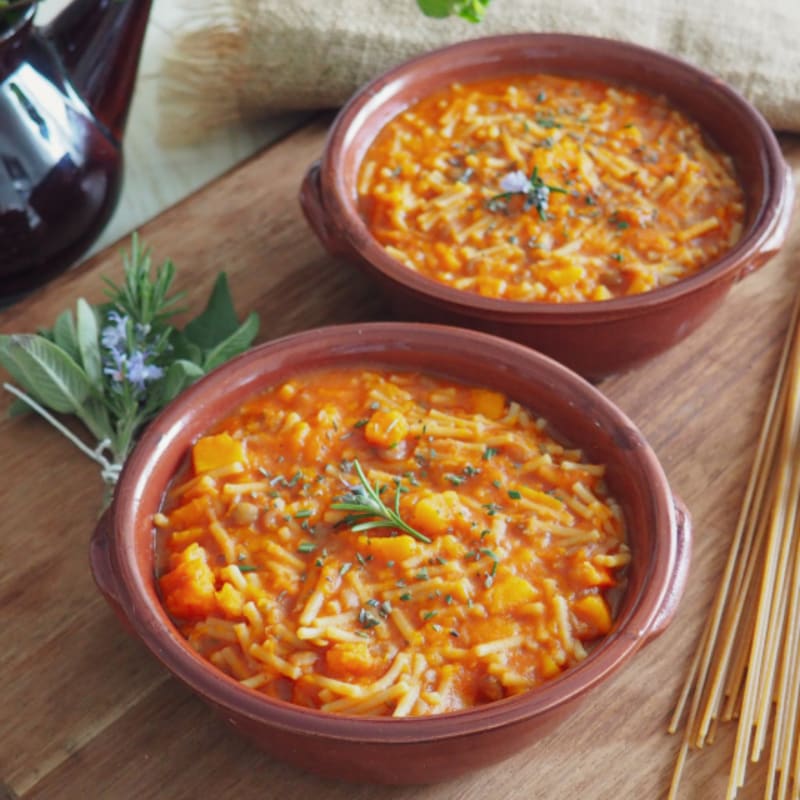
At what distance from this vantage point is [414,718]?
212 cm

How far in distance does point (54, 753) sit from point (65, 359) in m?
0.92

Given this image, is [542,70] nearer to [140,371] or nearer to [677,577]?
[140,371]

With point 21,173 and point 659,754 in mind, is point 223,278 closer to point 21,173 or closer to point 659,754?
point 21,173

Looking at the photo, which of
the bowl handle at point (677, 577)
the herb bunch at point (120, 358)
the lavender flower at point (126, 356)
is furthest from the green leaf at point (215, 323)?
the bowl handle at point (677, 577)

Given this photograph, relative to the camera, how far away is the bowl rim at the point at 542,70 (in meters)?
2.90

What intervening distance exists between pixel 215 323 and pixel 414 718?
139 centimetres

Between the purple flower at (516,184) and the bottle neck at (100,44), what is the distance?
43.6 inches

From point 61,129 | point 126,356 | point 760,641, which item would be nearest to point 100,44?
point 61,129

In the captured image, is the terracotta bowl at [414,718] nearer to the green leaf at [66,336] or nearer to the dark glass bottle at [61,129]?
the green leaf at [66,336]

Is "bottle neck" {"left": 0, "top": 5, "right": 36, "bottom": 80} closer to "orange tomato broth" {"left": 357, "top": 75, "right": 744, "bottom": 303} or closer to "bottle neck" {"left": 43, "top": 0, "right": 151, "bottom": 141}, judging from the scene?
"bottle neck" {"left": 43, "top": 0, "right": 151, "bottom": 141}

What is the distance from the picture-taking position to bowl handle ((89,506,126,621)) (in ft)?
7.70

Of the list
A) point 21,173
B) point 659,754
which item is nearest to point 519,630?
point 659,754

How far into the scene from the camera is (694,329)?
3.15m

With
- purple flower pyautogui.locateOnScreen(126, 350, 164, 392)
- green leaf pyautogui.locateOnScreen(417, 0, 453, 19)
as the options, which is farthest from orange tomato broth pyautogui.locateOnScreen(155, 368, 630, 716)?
green leaf pyautogui.locateOnScreen(417, 0, 453, 19)
